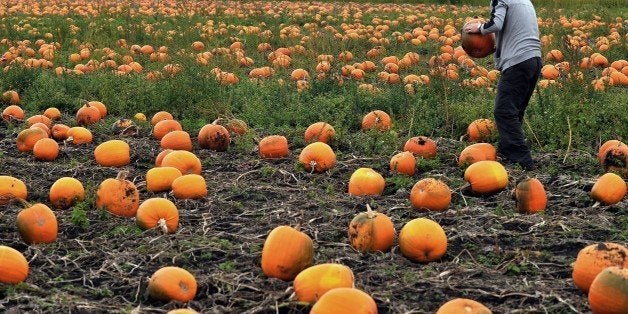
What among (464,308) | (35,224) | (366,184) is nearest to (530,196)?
(366,184)

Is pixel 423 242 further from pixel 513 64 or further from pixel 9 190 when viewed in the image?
pixel 513 64

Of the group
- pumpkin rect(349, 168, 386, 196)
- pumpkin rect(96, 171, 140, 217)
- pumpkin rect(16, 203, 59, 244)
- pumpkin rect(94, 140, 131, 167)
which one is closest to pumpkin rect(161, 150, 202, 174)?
pumpkin rect(94, 140, 131, 167)

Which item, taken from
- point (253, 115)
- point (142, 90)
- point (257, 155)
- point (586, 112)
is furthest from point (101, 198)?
point (586, 112)

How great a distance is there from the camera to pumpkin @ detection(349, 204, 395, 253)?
456 cm

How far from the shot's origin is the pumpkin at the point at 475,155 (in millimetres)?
6629

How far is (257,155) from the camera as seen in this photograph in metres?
7.30

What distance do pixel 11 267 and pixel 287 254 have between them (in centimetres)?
134

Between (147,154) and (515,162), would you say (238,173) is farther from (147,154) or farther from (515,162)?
(515,162)

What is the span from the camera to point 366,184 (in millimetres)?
5855

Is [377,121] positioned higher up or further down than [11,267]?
further down

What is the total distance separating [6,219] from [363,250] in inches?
89.7

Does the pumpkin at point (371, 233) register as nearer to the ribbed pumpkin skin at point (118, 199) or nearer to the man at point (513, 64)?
the ribbed pumpkin skin at point (118, 199)

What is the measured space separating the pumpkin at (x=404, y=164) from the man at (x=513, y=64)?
3.07ft

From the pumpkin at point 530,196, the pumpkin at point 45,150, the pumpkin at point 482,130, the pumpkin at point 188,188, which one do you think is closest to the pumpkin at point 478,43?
the pumpkin at point 482,130
